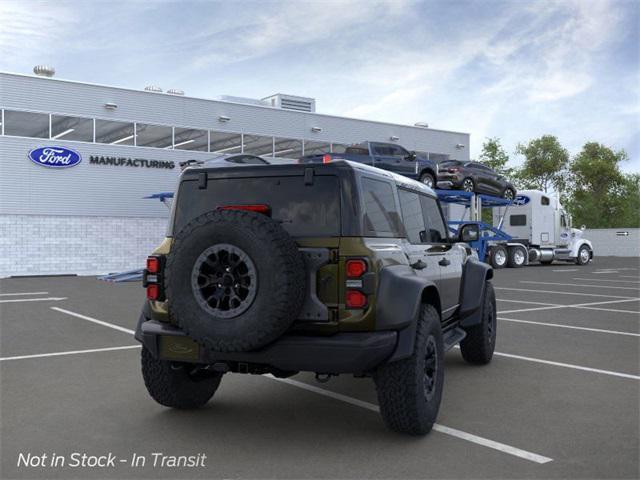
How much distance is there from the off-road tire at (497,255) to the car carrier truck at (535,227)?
1.99ft

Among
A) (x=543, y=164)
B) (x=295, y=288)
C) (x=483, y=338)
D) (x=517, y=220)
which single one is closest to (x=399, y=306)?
(x=295, y=288)

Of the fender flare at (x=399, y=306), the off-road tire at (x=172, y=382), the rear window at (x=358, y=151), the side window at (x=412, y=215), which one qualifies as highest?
the rear window at (x=358, y=151)

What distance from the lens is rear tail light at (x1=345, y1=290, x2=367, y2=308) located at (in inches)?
169

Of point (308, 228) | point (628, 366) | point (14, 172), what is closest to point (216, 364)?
point (308, 228)

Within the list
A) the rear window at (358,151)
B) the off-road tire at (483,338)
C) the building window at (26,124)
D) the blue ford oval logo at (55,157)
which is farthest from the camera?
the blue ford oval logo at (55,157)

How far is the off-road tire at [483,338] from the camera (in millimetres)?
7043

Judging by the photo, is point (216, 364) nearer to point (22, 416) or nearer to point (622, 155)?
point (22, 416)

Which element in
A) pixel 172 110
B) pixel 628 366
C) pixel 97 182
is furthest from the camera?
pixel 172 110

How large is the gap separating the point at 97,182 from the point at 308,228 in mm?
24266

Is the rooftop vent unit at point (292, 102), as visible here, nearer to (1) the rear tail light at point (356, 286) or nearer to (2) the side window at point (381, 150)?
(2) the side window at point (381, 150)

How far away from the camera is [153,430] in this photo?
4.77 meters

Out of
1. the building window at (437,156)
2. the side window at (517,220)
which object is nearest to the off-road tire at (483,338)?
the side window at (517,220)

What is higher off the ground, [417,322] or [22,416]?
[417,322]

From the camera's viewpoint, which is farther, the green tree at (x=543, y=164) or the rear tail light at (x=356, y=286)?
the green tree at (x=543, y=164)
